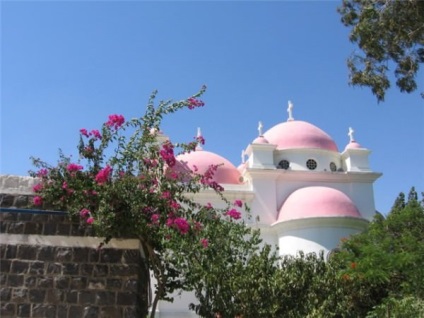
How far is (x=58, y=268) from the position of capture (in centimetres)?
642

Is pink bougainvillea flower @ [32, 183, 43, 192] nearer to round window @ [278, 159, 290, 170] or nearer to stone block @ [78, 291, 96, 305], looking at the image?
stone block @ [78, 291, 96, 305]

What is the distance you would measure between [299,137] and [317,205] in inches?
165

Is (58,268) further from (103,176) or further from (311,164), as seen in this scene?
(311,164)

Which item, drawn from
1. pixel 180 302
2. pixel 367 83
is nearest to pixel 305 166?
pixel 180 302

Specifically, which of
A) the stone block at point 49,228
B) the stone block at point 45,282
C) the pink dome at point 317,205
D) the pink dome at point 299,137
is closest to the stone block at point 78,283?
the stone block at point 45,282

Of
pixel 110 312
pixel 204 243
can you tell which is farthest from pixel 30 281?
pixel 204 243

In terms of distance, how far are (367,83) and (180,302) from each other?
1065 centimetres

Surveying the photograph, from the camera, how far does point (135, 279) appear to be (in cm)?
654

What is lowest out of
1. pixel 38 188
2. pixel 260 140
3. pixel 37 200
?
pixel 37 200

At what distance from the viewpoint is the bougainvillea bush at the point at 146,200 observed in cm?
648

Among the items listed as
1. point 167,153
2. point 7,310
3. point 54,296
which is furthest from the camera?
point 167,153

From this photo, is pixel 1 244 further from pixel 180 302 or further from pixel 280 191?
pixel 280 191

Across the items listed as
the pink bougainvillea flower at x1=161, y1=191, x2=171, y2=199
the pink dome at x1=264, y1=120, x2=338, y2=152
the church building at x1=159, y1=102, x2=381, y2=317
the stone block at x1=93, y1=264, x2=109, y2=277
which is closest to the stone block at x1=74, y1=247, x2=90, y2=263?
the stone block at x1=93, y1=264, x2=109, y2=277

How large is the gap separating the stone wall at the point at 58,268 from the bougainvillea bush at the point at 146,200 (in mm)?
241
